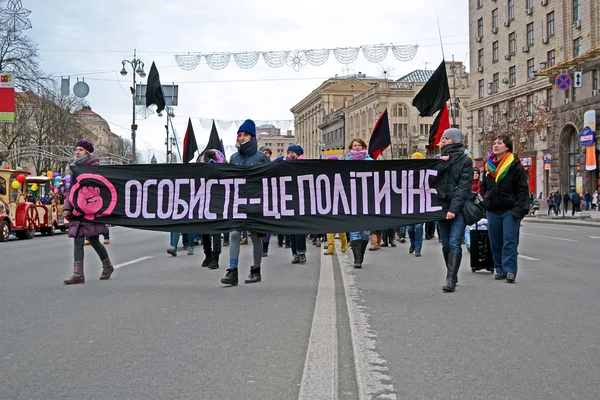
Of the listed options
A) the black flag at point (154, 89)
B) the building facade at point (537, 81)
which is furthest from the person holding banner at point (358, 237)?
the building facade at point (537, 81)

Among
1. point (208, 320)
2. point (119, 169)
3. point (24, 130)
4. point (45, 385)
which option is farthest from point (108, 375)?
point (24, 130)

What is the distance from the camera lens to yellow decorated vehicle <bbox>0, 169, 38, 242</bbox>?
22558 mm

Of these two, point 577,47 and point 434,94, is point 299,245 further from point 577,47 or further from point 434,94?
point 577,47

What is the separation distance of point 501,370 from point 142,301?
4.15 meters

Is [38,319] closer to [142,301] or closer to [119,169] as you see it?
[142,301]

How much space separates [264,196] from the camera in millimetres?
9219

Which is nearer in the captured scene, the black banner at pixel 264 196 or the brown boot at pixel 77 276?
the brown boot at pixel 77 276

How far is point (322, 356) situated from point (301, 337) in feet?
2.27

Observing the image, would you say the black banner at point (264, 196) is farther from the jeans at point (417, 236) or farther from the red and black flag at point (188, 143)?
the red and black flag at point (188, 143)

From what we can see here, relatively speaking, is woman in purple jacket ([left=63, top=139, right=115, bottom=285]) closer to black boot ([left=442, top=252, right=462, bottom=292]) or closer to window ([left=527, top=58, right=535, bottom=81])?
black boot ([left=442, top=252, right=462, bottom=292])

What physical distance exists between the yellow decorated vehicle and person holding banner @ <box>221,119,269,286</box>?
1521cm

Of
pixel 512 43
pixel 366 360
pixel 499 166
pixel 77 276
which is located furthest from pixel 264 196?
pixel 512 43

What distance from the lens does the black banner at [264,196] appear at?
9156 millimetres

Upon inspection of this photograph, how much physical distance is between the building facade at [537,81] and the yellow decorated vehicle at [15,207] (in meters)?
28.3
